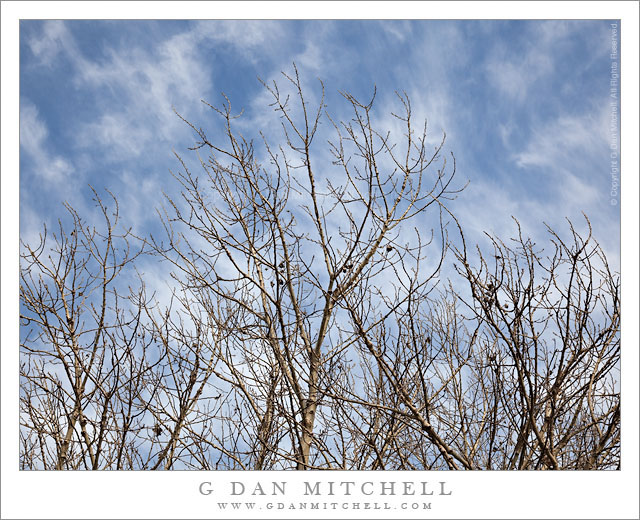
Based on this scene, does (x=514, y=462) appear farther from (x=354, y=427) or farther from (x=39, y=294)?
(x=39, y=294)

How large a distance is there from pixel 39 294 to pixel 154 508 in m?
1.83

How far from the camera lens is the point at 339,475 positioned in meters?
2.47

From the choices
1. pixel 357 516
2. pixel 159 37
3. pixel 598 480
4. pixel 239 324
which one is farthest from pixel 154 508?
pixel 159 37

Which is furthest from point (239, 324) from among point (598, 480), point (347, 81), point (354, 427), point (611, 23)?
point (611, 23)

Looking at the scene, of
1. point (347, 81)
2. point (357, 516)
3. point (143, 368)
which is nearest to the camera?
point (357, 516)

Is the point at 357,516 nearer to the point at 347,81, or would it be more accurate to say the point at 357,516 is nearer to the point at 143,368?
the point at 143,368

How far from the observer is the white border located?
91.8 inches

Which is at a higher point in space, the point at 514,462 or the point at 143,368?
the point at 143,368

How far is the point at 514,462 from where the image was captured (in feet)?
8.91

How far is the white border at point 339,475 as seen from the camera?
2.33m
